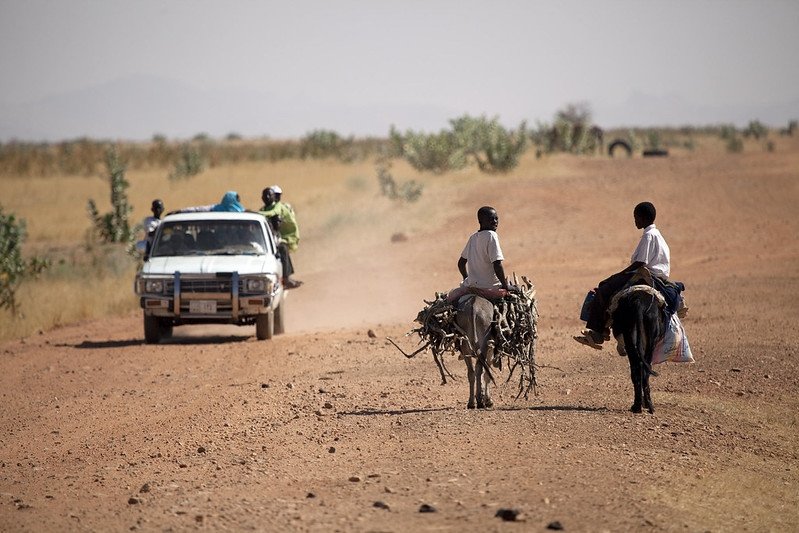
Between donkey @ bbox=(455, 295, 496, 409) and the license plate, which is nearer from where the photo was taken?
donkey @ bbox=(455, 295, 496, 409)

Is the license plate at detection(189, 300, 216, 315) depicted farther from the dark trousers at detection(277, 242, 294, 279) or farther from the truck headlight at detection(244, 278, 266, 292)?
the dark trousers at detection(277, 242, 294, 279)

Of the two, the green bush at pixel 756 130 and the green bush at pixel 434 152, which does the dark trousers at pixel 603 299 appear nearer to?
the green bush at pixel 434 152

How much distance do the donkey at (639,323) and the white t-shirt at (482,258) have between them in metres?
1.13

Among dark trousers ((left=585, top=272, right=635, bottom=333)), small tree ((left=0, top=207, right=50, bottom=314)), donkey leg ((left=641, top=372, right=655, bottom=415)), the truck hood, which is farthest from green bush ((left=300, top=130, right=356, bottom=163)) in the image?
donkey leg ((left=641, top=372, right=655, bottom=415))

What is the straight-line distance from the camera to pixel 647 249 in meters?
10.4

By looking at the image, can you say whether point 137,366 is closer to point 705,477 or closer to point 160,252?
point 160,252

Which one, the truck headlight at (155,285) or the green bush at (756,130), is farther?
the green bush at (756,130)

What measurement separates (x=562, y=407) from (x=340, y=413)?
2.10 metres

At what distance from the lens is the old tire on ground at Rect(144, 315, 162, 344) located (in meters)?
16.3

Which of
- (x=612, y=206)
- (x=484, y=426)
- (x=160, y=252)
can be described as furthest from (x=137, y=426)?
(x=612, y=206)

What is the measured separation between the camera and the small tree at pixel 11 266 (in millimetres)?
20484

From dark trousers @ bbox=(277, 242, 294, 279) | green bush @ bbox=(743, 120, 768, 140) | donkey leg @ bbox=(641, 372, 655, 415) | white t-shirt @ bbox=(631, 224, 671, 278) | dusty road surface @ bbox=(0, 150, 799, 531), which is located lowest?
dusty road surface @ bbox=(0, 150, 799, 531)

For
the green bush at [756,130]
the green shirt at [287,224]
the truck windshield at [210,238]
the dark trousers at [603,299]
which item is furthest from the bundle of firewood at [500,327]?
the green bush at [756,130]

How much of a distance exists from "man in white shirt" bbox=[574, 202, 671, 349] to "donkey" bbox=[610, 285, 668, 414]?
0.46 ft
